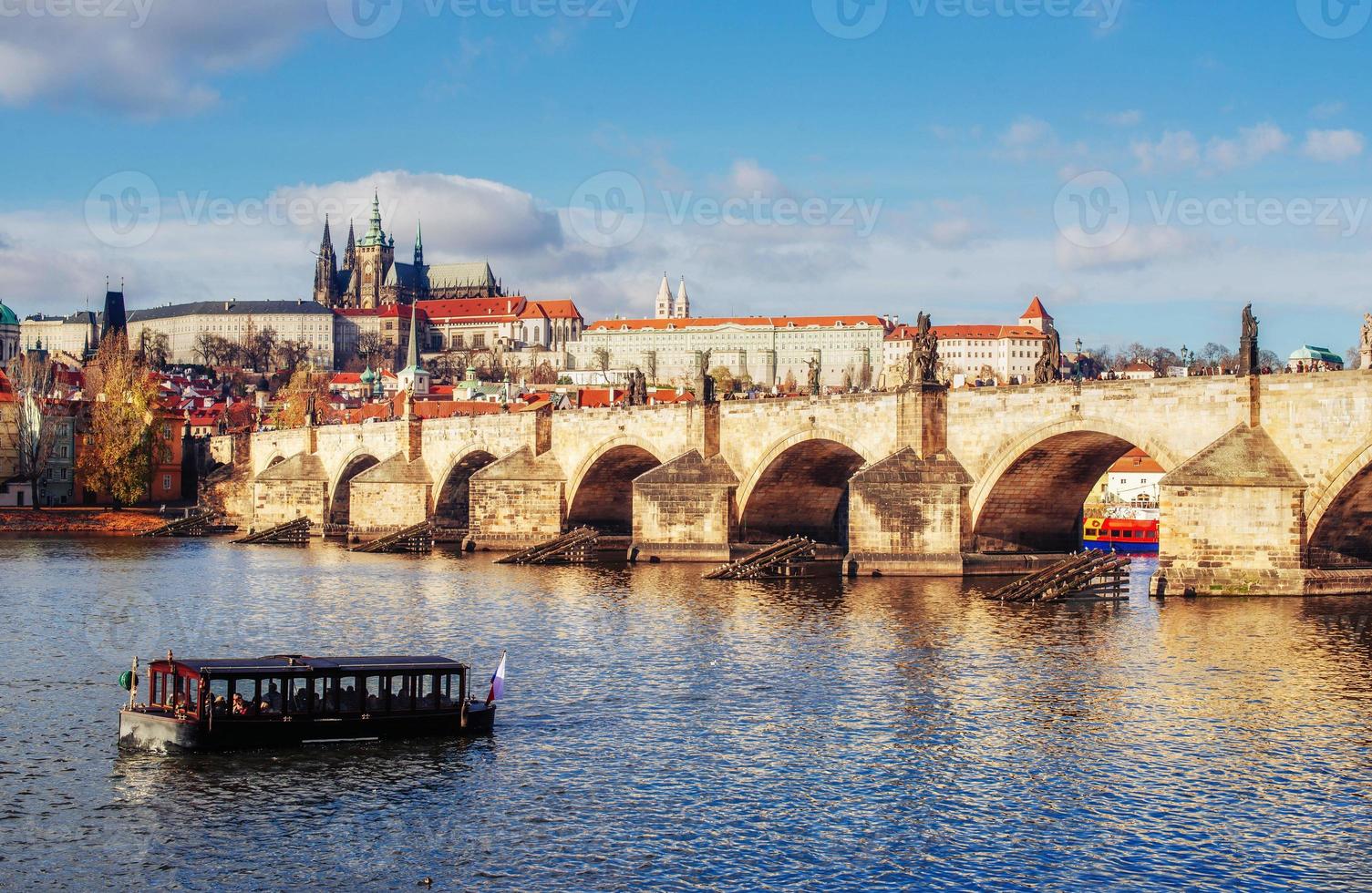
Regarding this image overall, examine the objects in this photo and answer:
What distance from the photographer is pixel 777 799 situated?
20750 mm

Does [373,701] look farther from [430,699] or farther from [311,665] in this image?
[311,665]

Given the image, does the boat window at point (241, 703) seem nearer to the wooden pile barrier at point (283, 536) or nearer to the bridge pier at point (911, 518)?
the bridge pier at point (911, 518)

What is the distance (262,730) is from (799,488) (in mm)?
35281

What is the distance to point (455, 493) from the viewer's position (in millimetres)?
74938

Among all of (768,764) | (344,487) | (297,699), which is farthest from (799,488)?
(344,487)

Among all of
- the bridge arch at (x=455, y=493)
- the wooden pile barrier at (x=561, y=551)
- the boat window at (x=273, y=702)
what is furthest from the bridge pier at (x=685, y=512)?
the boat window at (x=273, y=702)

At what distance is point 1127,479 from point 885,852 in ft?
251

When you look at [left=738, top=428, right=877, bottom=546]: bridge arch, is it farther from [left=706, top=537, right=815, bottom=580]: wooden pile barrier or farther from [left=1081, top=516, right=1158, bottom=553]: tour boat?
[left=1081, top=516, right=1158, bottom=553]: tour boat

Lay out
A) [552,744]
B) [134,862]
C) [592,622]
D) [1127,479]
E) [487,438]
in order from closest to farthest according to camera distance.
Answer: [134,862]
[552,744]
[592,622]
[487,438]
[1127,479]

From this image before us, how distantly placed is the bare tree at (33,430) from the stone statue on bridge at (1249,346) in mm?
71844

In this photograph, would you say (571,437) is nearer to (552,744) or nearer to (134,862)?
(552,744)

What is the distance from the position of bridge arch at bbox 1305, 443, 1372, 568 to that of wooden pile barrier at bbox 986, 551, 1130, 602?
579 cm

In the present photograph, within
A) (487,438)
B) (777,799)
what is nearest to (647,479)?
(487,438)

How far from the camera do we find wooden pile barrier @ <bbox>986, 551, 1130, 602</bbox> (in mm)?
41656
